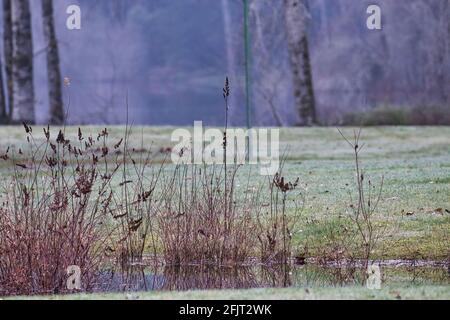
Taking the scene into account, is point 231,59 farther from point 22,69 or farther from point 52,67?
point 22,69

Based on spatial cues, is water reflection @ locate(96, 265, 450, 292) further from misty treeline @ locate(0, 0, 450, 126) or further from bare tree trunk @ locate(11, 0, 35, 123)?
misty treeline @ locate(0, 0, 450, 126)

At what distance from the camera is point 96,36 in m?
48.0

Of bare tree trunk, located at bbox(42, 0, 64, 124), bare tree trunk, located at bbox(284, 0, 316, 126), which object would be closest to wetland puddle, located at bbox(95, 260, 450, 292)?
bare tree trunk, located at bbox(284, 0, 316, 126)

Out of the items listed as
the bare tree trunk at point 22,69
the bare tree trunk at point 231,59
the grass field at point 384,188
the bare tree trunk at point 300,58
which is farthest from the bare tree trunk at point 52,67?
the bare tree trunk at point 231,59

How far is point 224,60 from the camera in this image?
158ft

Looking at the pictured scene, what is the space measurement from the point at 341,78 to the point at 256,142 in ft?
74.8

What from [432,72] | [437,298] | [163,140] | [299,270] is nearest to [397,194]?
[299,270]

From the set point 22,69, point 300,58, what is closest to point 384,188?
point 300,58

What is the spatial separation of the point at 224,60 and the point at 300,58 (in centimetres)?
2327

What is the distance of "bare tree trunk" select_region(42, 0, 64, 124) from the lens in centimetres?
2561

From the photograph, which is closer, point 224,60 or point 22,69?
point 22,69

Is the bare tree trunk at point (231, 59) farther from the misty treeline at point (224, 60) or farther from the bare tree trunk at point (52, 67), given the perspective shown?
the bare tree trunk at point (52, 67)
